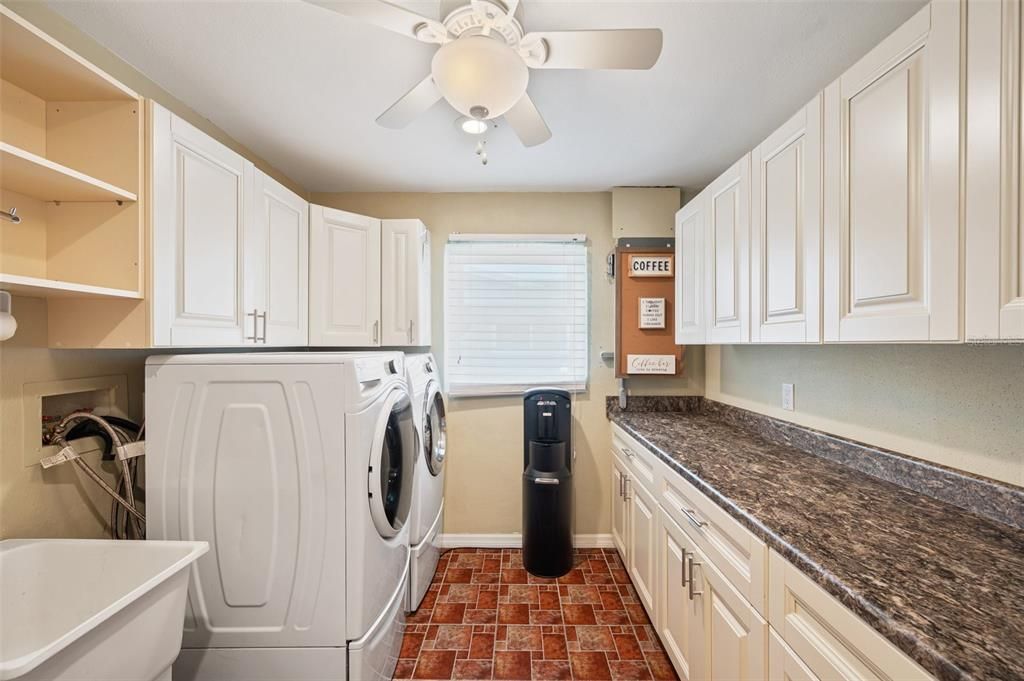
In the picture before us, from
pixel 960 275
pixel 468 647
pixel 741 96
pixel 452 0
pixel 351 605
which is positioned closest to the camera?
pixel 960 275

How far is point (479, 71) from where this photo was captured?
103cm

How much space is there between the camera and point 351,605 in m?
1.43

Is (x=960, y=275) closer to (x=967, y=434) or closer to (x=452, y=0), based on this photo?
(x=967, y=434)

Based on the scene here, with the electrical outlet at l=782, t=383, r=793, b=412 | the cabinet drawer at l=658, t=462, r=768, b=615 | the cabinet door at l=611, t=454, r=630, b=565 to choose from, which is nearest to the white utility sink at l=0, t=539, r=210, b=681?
the cabinet drawer at l=658, t=462, r=768, b=615

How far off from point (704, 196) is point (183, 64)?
87.8 inches

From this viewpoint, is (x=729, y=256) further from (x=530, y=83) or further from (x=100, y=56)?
(x=100, y=56)

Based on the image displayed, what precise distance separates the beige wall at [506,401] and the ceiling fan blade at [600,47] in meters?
1.59

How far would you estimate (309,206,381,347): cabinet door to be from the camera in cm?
223

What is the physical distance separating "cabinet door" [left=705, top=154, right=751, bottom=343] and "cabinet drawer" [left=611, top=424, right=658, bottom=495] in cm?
63

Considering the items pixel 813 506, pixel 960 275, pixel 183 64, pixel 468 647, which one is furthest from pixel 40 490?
pixel 960 275

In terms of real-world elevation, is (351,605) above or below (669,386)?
below

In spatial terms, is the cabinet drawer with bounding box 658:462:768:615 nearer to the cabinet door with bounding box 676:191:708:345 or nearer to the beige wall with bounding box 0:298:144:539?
the cabinet door with bounding box 676:191:708:345

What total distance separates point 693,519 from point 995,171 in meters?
1.14

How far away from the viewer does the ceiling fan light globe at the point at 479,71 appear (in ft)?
3.34
